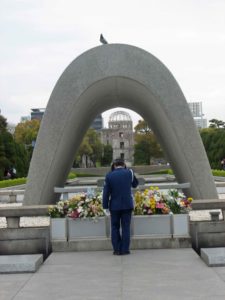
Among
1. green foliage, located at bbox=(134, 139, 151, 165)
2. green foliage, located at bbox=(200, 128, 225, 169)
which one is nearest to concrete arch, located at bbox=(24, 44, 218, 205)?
green foliage, located at bbox=(200, 128, 225, 169)

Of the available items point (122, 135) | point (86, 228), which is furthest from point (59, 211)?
point (122, 135)

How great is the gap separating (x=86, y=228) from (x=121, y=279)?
2.07m

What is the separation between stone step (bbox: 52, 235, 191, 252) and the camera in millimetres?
7336

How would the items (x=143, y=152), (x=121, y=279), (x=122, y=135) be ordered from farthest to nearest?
(x=122, y=135) < (x=143, y=152) < (x=121, y=279)

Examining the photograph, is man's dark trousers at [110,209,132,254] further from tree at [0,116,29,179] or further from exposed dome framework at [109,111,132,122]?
exposed dome framework at [109,111,132,122]

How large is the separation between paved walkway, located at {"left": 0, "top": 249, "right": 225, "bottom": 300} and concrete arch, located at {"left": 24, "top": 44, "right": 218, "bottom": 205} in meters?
4.51

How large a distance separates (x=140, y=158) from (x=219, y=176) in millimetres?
31834

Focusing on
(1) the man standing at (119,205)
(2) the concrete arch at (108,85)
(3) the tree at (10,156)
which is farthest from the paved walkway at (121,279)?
(3) the tree at (10,156)

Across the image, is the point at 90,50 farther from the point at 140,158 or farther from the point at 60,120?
the point at 140,158

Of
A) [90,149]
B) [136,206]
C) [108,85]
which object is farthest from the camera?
[90,149]

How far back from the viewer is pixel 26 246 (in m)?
7.44

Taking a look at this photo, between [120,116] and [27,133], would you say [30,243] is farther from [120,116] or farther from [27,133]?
[120,116]

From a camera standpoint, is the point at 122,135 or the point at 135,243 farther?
the point at 122,135

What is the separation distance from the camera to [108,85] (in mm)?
11977
